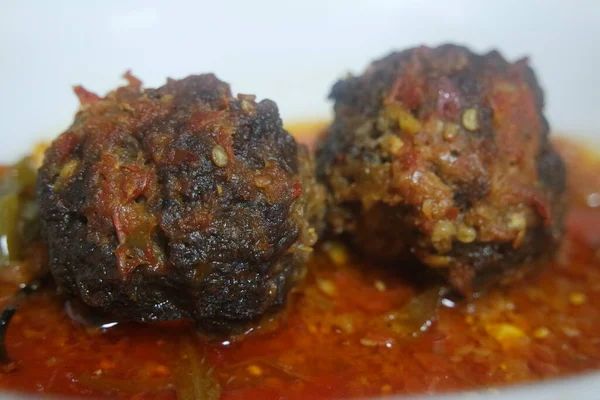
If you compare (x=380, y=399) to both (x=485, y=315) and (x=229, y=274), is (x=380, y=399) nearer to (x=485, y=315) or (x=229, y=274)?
(x=229, y=274)

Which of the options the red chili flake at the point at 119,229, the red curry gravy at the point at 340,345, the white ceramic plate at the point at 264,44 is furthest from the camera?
the white ceramic plate at the point at 264,44

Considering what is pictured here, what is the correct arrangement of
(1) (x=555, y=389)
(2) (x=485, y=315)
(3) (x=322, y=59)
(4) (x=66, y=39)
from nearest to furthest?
1. (1) (x=555, y=389)
2. (2) (x=485, y=315)
3. (4) (x=66, y=39)
4. (3) (x=322, y=59)

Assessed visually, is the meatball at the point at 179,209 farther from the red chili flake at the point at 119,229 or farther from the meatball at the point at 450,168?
the meatball at the point at 450,168

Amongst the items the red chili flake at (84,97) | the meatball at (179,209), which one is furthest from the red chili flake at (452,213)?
the red chili flake at (84,97)

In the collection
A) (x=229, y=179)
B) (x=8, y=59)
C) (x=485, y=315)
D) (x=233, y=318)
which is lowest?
(x=485, y=315)

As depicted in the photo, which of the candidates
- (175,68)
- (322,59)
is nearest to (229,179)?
(175,68)
